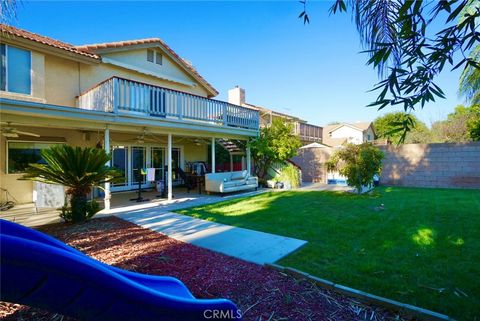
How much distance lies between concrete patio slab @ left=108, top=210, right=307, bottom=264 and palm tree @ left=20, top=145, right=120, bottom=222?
1.31 m

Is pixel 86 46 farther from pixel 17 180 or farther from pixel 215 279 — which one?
pixel 215 279

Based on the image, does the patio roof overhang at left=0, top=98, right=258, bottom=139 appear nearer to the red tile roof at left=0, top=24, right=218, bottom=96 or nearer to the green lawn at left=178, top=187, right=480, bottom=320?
the red tile roof at left=0, top=24, right=218, bottom=96

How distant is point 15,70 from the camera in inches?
354

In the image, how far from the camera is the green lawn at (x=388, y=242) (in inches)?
137

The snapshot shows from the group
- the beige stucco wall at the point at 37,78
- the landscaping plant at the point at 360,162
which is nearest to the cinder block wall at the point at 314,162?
the landscaping plant at the point at 360,162

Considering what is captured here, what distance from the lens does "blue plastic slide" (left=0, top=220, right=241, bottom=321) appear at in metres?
1.15

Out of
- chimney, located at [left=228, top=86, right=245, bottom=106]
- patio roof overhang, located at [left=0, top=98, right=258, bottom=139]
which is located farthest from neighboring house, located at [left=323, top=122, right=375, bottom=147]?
patio roof overhang, located at [left=0, top=98, right=258, bottom=139]

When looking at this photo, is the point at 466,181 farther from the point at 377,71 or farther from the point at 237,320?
the point at 237,320

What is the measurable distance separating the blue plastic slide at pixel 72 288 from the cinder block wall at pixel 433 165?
51.8 ft

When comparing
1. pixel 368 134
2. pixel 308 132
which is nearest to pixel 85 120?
pixel 308 132

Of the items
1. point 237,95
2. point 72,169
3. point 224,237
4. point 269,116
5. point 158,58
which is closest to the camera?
point 224,237

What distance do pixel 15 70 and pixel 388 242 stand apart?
481 inches

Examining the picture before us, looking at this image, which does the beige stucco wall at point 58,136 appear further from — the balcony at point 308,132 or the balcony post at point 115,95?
the balcony at point 308,132

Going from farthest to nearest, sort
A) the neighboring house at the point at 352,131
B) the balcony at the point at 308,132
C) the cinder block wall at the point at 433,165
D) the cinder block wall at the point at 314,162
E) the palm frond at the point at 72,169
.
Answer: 1. the neighboring house at the point at 352,131
2. the balcony at the point at 308,132
3. the cinder block wall at the point at 314,162
4. the cinder block wall at the point at 433,165
5. the palm frond at the point at 72,169
